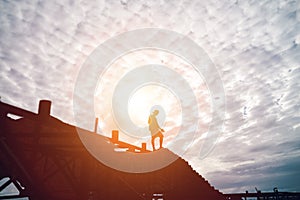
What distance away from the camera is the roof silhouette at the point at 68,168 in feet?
15.6

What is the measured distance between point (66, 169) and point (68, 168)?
0.05 meters

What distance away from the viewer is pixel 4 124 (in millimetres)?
4707

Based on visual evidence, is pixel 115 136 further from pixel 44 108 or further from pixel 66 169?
pixel 44 108

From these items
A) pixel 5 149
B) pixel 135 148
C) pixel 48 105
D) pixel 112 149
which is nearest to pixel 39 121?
pixel 48 105

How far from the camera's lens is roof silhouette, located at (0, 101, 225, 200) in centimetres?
476

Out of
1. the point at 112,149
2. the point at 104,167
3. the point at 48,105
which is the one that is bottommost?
the point at 104,167

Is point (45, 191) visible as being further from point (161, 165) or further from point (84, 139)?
point (161, 165)

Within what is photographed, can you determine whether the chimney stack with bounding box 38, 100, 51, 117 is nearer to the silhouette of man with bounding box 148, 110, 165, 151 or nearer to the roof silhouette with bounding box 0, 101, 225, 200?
the roof silhouette with bounding box 0, 101, 225, 200

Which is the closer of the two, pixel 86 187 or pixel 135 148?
pixel 86 187

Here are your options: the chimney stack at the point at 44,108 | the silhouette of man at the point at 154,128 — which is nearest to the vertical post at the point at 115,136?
the chimney stack at the point at 44,108

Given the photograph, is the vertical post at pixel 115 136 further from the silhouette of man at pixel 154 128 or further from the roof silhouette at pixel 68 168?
the silhouette of man at pixel 154 128

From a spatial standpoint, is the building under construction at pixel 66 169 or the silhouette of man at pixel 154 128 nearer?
the building under construction at pixel 66 169

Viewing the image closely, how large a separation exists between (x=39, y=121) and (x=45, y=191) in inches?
51.5

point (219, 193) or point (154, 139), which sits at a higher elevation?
point (154, 139)
